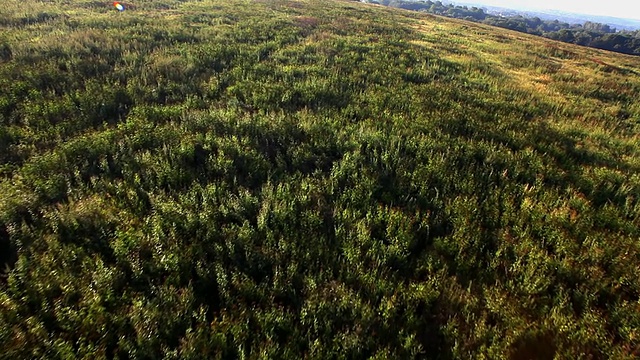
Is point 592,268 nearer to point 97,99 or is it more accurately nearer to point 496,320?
point 496,320

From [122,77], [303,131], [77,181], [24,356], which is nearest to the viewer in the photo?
[24,356]

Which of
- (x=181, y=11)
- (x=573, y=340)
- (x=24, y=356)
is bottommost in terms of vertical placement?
(x=24, y=356)

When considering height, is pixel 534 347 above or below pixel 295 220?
below

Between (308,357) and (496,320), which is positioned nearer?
(308,357)

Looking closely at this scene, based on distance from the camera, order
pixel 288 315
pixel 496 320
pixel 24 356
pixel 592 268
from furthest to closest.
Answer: pixel 592 268
pixel 496 320
pixel 288 315
pixel 24 356

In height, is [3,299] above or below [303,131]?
below

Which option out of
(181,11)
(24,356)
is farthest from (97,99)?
(181,11)

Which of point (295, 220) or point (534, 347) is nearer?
point (534, 347)
